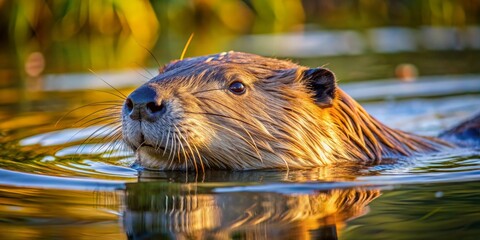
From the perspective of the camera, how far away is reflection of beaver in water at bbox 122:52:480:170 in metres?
5.07

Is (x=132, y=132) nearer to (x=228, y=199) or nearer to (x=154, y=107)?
(x=154, y=107)

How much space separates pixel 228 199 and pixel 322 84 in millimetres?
1273

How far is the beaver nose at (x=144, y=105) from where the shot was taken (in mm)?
4934

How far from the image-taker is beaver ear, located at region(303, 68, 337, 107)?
560cm

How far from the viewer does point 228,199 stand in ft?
15.2

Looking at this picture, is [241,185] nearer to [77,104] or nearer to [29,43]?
[77,104]

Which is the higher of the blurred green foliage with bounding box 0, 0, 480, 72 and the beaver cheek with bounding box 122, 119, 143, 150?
the blurred green foliage with bounding box 0, 0, 480, 72

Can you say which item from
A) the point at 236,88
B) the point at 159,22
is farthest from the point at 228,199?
the point at 159,22

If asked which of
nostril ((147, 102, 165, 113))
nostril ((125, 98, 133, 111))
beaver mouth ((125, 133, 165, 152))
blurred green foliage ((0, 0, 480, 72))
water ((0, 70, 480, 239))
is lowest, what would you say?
water ((0, 70, 480, 239))

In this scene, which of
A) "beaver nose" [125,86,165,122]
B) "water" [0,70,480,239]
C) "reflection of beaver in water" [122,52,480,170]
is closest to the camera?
"water" [0,70,480,239]

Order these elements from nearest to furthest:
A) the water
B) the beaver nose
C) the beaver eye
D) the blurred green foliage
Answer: the water, the beaver nose, the beaver eye, the blurred green foliage

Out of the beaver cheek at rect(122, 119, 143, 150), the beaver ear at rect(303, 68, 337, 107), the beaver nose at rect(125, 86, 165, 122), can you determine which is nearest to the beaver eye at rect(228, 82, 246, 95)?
the beaver ear at rect(303, 68, 337, 107)

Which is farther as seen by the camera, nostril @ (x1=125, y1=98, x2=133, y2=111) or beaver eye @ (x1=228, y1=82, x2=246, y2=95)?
beaver eye @ (x1=228, y1=82, x2=246, y2=95)

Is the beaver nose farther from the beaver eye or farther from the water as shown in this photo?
the beaver eye
